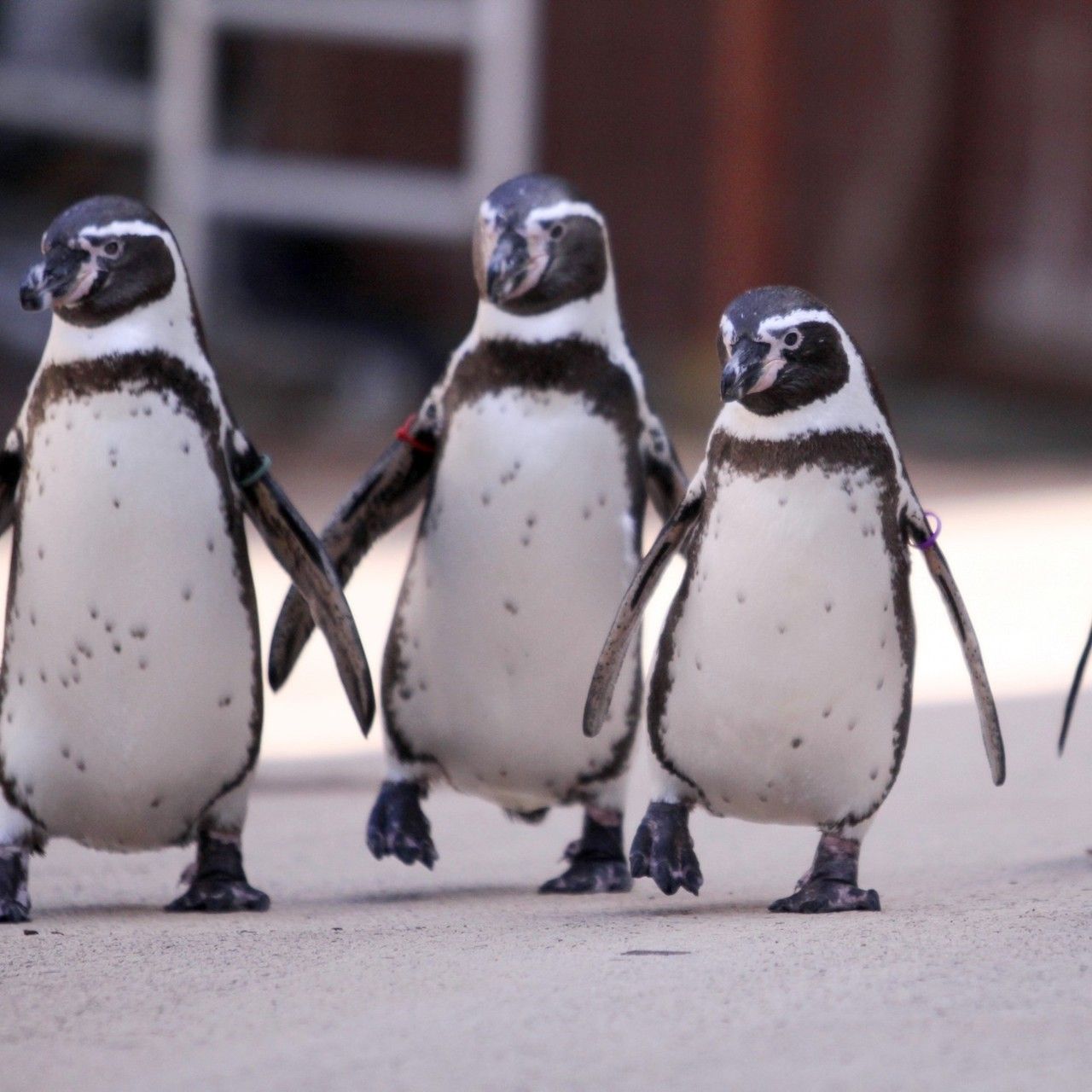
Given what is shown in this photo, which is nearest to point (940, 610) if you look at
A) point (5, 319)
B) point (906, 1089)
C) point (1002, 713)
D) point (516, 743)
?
point (1002, 713)

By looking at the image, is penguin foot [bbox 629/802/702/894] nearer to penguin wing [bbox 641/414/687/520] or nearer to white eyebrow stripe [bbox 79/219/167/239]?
penguin wing [bbox 641/414/687/520]

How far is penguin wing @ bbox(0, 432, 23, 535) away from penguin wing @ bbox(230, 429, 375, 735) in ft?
1.02

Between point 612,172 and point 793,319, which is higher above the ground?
point 612,172

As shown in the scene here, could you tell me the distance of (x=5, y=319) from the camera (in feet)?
30.2

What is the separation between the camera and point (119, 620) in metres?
2.86

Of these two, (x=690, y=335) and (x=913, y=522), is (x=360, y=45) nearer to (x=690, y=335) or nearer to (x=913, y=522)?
(x=690, y=335)

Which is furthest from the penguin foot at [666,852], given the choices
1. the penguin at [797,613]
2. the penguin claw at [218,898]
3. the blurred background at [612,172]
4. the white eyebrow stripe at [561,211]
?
the blurred background at [612,172]

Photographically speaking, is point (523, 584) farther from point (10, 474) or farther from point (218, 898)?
point (10, 474)

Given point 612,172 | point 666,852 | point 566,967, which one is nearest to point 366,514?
point 666,852

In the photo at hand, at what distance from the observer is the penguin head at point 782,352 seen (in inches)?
107

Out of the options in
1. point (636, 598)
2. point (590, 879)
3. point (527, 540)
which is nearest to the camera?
point (636, 598)

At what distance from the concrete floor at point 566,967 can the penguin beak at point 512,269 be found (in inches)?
35.6

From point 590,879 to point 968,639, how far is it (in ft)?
2.49

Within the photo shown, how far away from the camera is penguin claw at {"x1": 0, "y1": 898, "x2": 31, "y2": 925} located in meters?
2.84
